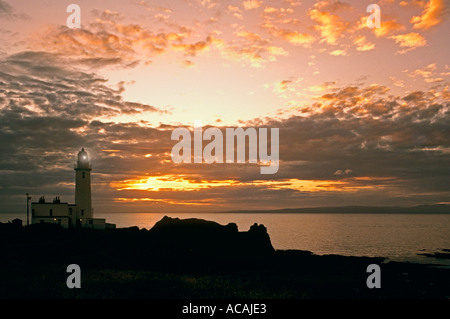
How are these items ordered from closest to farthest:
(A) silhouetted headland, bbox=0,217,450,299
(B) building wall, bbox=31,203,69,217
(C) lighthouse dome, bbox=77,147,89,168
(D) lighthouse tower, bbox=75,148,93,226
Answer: (A) silhouetted headland, bbox=0,217,450,299 → (B) building wall, bbox=31,203,69,217 → (D) lighthouse tower, bbox=75,148,93,226 → (C) lighthouse dome, bbox=77,147,89,168

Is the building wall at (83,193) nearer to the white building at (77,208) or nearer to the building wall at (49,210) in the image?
the white building at (77,208)

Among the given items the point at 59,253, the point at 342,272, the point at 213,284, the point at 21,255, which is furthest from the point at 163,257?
the point at 342,272

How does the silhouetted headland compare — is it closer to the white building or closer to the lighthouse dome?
the white building

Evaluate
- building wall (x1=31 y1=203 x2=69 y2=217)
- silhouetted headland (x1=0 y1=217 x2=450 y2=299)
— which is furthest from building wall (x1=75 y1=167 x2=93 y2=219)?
silhouetted headland (x1=0 y1=217 x2=450 y2=299)

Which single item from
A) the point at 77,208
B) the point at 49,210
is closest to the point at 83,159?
the point at 77,208

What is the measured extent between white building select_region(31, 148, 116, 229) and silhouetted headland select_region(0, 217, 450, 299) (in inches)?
353

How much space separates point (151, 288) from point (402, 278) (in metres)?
37.9

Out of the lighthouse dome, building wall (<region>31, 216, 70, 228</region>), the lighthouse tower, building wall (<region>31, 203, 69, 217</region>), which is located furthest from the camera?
the lighthouse dome

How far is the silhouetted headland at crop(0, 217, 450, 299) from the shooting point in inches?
1001

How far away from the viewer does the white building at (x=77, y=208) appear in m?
64.4

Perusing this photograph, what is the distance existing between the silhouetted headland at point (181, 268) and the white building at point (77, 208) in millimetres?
8969

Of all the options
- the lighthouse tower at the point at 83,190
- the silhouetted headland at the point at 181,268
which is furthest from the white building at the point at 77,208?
the silhouetted headland at the point at 181,268

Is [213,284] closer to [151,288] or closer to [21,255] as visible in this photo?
[151,288]
